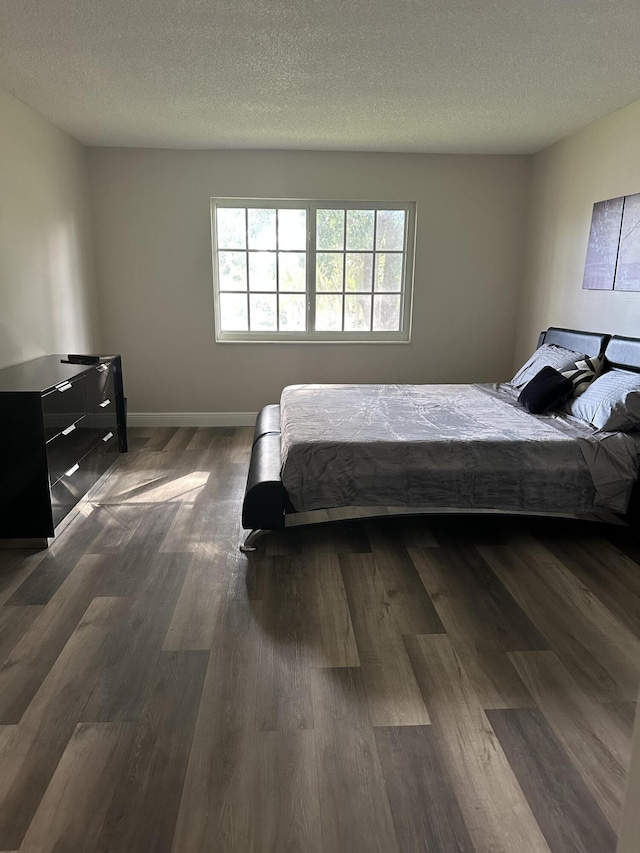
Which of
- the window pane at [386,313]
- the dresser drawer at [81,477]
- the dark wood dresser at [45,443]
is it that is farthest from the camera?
the window pane at [386,313]

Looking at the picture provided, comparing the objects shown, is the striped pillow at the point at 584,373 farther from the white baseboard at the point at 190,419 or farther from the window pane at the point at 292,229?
the white baseboard at the point at 190,419

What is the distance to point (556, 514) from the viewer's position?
2.92 m

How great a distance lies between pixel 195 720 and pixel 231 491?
6.55 feet

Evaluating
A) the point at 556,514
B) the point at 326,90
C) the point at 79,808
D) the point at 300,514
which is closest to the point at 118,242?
the point at 326,90

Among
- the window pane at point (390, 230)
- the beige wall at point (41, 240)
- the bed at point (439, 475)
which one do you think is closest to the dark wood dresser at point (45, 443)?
the beige wall at point (41, 240)

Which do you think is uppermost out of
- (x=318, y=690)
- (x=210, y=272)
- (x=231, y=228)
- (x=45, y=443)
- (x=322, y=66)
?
(x=322, y=66)

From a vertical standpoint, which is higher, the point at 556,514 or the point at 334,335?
the point at 334,335

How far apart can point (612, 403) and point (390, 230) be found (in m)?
2.75

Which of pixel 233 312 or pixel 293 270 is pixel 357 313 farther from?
pixel 233 312

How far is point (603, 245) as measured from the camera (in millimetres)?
3863

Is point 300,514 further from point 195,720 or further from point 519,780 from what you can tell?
point 519,780

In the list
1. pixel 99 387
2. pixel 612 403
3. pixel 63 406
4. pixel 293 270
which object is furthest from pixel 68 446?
pixel 612 403

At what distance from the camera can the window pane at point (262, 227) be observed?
196 inches

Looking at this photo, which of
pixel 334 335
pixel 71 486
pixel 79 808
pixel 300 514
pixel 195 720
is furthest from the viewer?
pixel 334 335
